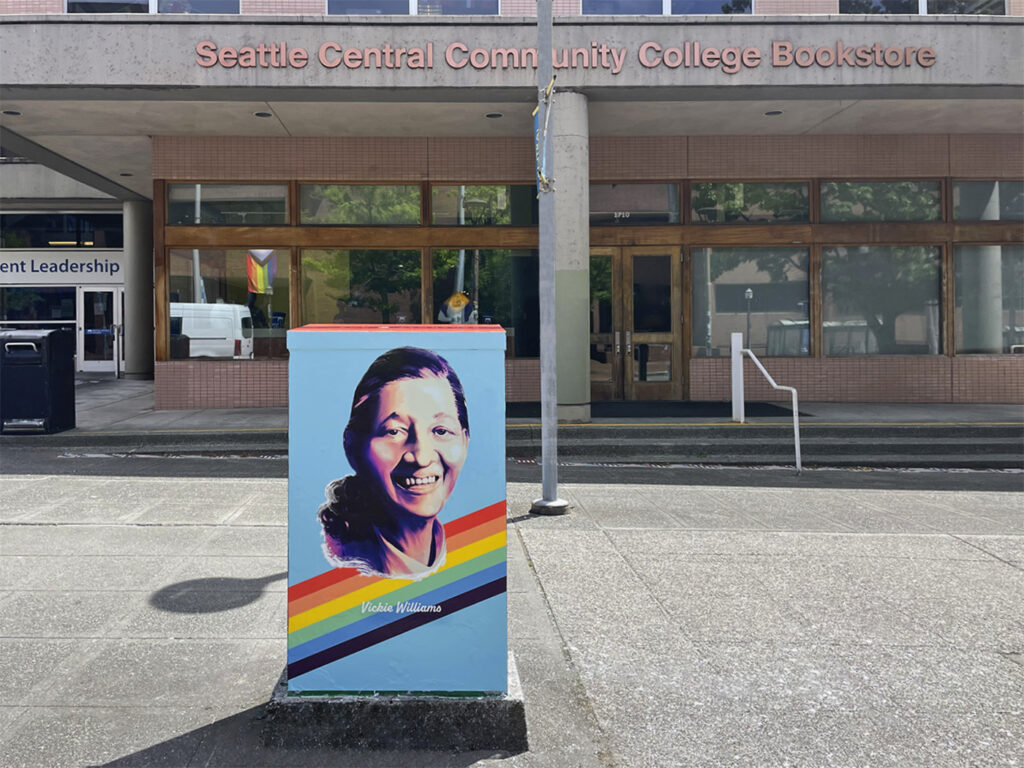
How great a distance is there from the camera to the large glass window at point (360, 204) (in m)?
13.5

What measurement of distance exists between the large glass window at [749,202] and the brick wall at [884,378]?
2.33 metres

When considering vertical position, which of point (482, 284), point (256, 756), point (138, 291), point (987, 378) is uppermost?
point (138, 291)

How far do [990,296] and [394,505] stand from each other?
547 inches

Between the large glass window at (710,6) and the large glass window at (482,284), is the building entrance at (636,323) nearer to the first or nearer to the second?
the large glass window at (482,284)

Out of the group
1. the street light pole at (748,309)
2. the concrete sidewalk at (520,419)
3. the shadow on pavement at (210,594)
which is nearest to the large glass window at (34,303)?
the concrete sidewalk at (520,419)

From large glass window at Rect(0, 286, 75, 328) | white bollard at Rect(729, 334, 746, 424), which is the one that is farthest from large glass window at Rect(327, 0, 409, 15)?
large glass window at Rect(0, 286, 75, 328)

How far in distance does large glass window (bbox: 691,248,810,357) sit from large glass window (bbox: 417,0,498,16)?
16.4ft

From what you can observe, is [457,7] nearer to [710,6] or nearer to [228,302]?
[710,6]

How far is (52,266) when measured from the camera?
2241 cm

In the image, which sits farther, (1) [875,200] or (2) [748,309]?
(2) [748,309]

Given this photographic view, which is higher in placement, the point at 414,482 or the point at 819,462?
the point at 414,482

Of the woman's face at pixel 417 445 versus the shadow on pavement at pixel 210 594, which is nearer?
the woman's face at pixel 417 445

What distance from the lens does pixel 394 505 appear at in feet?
10.4

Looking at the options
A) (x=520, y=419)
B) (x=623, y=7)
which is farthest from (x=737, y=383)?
(x=623, y=7)
